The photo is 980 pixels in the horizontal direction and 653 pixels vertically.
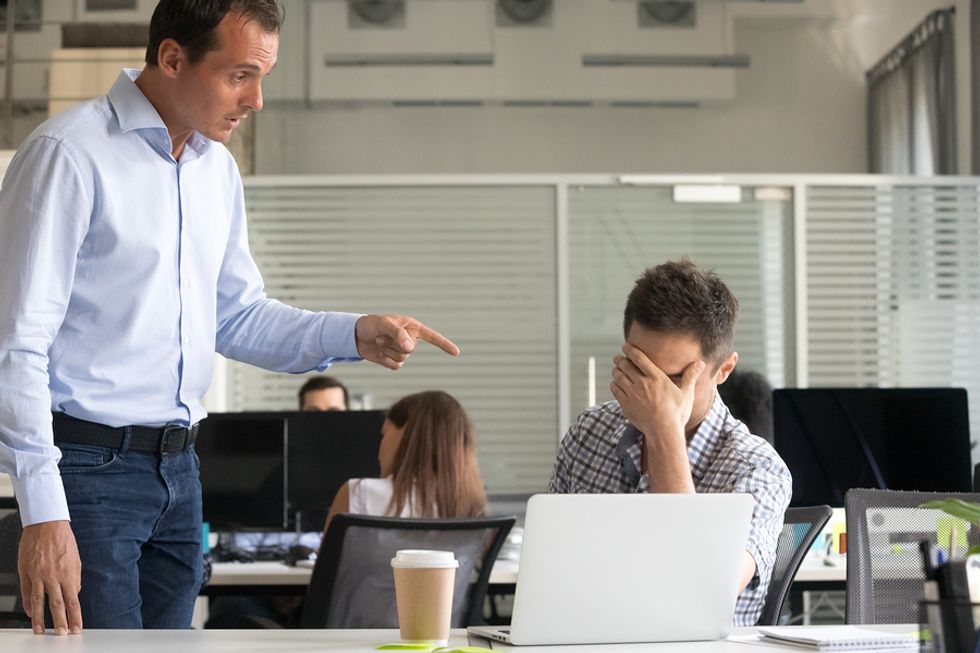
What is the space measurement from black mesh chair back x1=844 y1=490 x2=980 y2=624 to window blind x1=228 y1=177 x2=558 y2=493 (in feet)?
13.5

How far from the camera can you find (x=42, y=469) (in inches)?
62.8

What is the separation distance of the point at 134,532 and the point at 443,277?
4.63m

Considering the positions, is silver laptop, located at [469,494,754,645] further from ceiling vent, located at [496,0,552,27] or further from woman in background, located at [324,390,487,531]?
ceiling vent, located at [496,0,552,27]

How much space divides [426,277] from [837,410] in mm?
3084

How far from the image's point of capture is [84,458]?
1.75 m

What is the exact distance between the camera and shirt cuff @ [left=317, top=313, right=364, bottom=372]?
1.98 metres

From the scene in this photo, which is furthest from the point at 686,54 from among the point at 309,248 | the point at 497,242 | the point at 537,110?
the point at 309,248

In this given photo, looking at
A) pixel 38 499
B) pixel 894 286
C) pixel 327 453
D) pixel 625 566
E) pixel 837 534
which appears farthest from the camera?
pixel 894 286

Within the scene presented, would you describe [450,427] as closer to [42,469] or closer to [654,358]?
[654,358]

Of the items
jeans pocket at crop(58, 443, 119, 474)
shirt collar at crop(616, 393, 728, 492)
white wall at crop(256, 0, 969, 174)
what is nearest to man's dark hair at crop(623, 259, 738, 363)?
shirt collar at crop(616, 393, 728, 492)

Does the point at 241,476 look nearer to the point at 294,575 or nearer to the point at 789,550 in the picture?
the point at 294,575

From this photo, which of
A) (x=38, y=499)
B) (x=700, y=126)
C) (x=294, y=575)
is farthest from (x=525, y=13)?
(x=38, y=499)

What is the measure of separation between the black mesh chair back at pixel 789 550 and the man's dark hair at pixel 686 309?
348 mm

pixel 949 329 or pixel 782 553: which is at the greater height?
pixel 949 329
